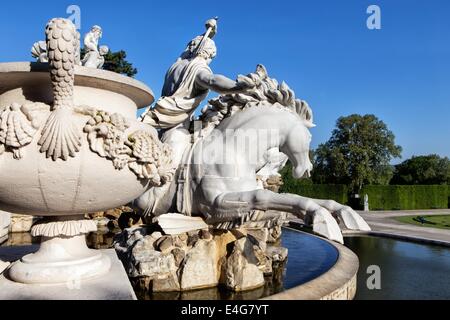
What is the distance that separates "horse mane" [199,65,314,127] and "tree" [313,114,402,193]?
28010 millimetres

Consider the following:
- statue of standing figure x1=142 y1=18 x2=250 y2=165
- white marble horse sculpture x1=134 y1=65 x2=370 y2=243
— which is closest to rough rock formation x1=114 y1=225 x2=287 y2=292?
white marble horse sculpture x1=134 y1=65 x2=370 y2=243

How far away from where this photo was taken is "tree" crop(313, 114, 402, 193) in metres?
30.9

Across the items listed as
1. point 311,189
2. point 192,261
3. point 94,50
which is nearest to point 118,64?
point 311,189

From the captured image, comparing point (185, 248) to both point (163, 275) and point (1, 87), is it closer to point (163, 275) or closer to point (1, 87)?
point (163, 275)

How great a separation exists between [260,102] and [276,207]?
1311mm

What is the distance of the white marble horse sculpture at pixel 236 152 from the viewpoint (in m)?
3.79

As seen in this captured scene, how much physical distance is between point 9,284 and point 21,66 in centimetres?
128

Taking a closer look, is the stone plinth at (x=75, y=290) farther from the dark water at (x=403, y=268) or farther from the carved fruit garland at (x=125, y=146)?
the dark water at (x=403, y=268)

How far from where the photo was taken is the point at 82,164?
6.40 feet

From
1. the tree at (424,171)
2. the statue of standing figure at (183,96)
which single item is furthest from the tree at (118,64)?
the tree at (424,171)

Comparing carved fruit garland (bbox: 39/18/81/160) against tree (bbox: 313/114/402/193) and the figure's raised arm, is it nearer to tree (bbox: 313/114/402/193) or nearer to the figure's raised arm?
the figure's raised arm

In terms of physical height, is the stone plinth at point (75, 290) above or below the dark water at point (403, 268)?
above

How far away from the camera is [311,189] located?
26797 millimetres

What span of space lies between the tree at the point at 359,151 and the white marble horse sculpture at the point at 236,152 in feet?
92.3
